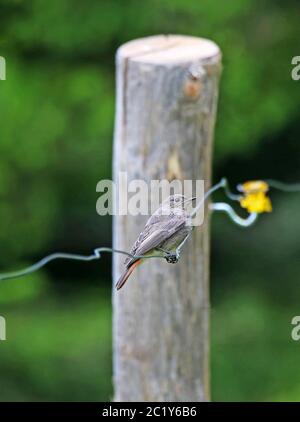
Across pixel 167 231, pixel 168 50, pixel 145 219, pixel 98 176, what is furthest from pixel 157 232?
pixel 98 176

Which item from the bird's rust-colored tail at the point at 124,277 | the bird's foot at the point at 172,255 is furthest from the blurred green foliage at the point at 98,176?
the bird's foot at the point at 172,255

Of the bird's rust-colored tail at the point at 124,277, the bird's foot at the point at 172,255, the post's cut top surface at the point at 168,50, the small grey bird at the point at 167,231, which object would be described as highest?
the post's cut top surface at the point at 168,50

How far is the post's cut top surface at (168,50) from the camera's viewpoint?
2988mm

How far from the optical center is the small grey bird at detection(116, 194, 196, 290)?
2.11 metres

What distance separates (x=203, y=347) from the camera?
128 inches

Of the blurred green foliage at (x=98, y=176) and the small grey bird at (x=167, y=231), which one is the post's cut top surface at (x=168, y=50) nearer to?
the small grey bird at (x=167, y=231)

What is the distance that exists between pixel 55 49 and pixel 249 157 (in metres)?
1.23

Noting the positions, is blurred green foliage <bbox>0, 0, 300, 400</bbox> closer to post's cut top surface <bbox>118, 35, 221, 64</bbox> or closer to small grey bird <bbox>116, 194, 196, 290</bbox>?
post's cut top surface <bbox>118, 35, 221, 64</bbox>

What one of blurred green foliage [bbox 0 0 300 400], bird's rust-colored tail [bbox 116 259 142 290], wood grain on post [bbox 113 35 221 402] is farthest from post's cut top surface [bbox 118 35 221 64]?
blurred green foliage [bbox 0 0 300 400]

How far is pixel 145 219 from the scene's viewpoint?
3.00 metres

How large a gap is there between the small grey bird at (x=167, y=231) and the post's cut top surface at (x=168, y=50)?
2.96ft

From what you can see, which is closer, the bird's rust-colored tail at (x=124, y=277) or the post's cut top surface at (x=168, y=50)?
the bird's rust-colored tail at (x=124, y=277)
